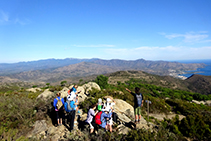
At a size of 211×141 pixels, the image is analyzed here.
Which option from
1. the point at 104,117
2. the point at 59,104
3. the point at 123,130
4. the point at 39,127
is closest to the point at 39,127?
the point at 39,127

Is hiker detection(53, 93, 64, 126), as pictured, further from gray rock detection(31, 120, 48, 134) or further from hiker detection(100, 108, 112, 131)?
hiker detection(100, 108, 112, 131)

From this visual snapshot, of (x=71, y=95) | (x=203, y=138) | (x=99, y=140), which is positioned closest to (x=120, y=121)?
(x=99, y=140)

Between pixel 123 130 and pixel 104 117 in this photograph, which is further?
pixel 123 130

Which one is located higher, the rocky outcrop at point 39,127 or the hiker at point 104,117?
the hiker at point 104,117

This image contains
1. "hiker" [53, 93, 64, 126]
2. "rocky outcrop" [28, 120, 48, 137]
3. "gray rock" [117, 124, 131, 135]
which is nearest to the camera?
"gray rock" [117, 124, 131, 135]

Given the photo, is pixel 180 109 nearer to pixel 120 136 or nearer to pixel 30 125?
pixel 120 136

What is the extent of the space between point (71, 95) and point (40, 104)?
10.5 ft

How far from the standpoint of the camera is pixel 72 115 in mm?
5555

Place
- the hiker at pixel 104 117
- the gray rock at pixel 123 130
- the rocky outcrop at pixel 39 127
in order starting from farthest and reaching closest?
the rocky outcrop at pixel 39 127, the gray rock at pixel 123 130, the hiker at pixel 104 117

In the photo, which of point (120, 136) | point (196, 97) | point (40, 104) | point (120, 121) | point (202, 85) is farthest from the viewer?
point (202, 85)

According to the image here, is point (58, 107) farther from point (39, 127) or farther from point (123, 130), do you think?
point (123, 130)

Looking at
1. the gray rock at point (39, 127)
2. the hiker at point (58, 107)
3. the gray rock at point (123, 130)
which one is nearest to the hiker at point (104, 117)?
the gray rock at point (123, 130)

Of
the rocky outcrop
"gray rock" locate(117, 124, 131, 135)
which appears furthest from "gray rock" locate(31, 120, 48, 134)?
"gray rock" locate(117, 124, 131, 135)

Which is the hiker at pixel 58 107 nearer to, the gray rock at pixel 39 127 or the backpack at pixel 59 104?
the backpack at pixel 59 104
